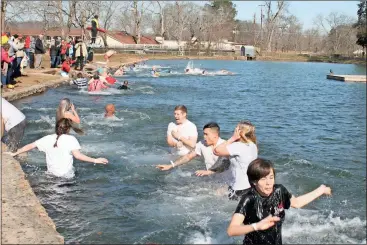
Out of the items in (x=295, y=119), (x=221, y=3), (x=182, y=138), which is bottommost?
(x=295, y=119)

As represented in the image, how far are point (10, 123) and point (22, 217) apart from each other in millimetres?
3077

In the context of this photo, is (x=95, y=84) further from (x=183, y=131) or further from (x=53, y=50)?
(x=183, y=131)

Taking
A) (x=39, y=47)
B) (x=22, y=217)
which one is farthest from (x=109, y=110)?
(x=39, y=47)

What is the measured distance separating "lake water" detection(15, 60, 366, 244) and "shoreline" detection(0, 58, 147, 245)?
0.45 meters

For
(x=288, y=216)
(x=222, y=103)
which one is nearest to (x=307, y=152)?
(x=288, y=216)

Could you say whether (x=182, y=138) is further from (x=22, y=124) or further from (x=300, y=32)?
(x=300, y=32)

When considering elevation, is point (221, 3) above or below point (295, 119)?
above

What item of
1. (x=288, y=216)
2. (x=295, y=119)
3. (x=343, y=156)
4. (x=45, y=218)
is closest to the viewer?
(x=45, y=218)

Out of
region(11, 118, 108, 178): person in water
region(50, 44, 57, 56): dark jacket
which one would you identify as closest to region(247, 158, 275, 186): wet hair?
region(11, 118, 108, 178): person in water

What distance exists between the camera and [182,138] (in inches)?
331

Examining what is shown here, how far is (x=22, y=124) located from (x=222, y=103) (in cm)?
1446

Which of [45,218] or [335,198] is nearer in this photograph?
[45,218]

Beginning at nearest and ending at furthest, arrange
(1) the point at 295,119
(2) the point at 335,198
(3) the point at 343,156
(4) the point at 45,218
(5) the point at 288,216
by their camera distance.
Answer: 1. (4) the point at 45,218
2. (5) the point at 288,216
3. (2) the point at 335,198
4. (3) the point at 343,156
5. (1) the point at 295,119

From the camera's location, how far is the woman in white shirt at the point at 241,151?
6.07 metres
